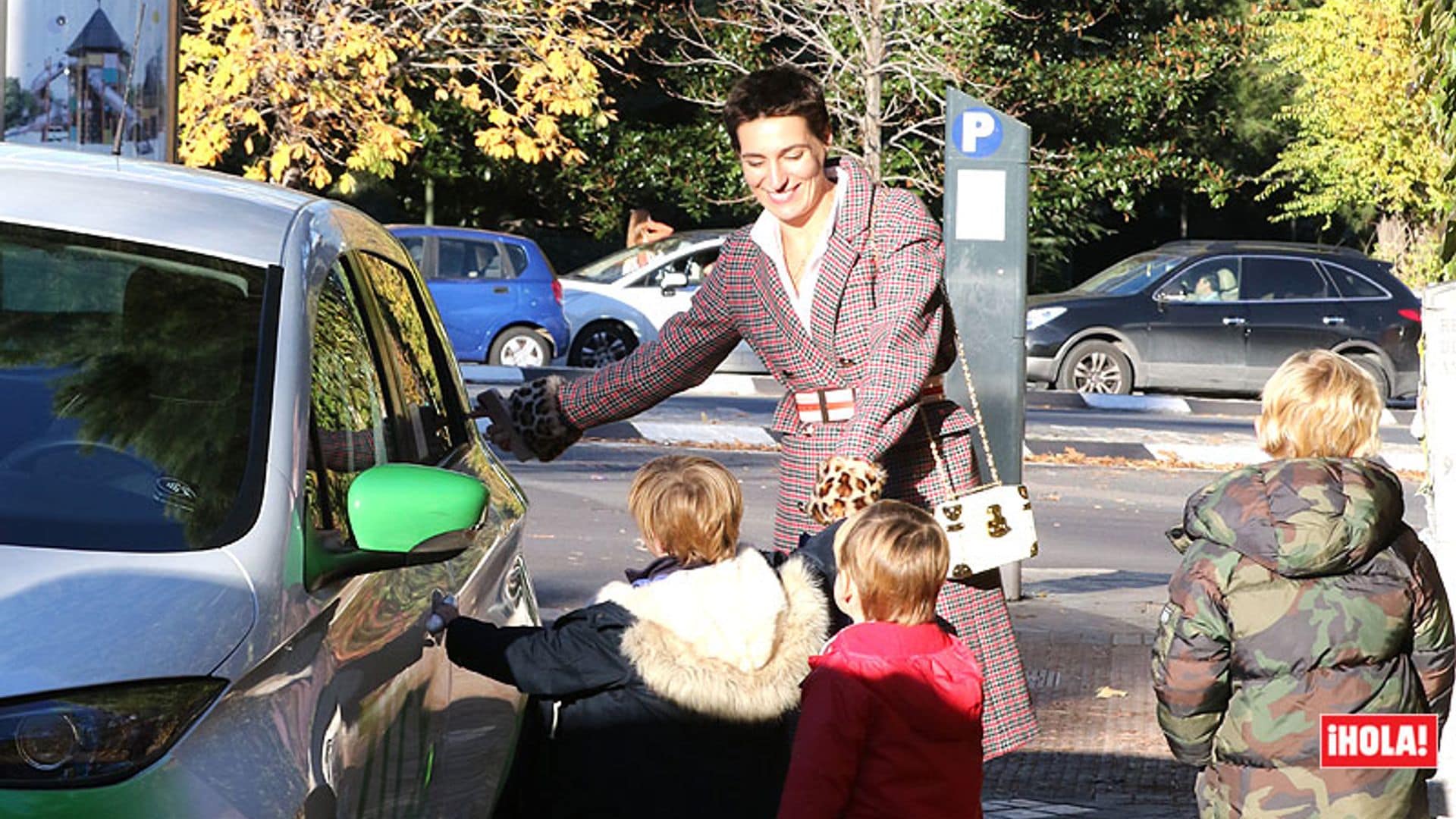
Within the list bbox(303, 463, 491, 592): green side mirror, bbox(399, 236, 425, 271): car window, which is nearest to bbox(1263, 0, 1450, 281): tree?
bbox(399, 236, 425, 271): car window

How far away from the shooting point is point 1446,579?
19.2 feet

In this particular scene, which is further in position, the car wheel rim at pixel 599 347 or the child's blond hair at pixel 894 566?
the car wheel rim at pixel 599 347

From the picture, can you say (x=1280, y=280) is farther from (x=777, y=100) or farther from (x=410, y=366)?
(x=410, y=366)

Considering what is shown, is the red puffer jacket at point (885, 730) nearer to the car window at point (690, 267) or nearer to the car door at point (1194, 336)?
the car door at point (1194, 336)

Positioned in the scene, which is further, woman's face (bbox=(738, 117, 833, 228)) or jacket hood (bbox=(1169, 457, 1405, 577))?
woman's face (bbox=(738, 117, 833, 228))

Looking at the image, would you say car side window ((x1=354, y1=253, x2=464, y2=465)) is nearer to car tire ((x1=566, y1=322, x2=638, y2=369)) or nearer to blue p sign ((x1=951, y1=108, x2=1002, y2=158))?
blue p sign ((x1=951, y1=108, x2=1002, y2=158))

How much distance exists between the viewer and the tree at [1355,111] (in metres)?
31.5

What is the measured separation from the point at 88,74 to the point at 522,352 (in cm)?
1622

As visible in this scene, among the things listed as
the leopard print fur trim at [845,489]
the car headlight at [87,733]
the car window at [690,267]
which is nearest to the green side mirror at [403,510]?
the car headlight at [87,733]

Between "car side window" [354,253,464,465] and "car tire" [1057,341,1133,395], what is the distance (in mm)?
18934

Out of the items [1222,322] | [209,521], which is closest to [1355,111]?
[1222,322]

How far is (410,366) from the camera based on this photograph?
189 inches

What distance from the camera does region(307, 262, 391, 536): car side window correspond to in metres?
3.54

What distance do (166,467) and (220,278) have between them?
0.44 metres
